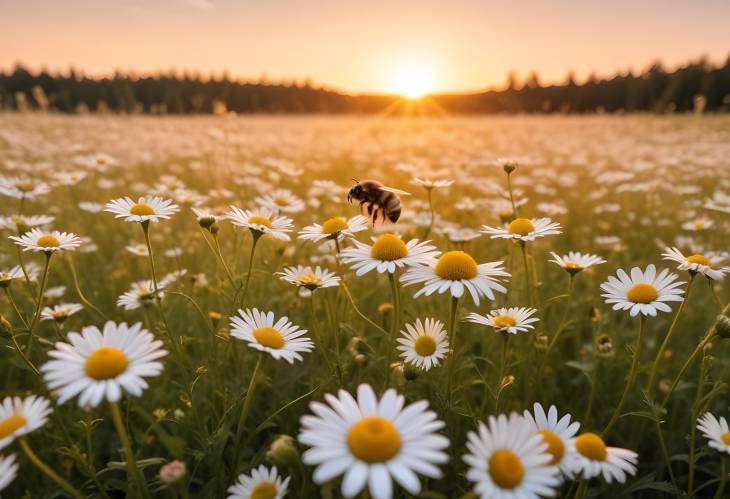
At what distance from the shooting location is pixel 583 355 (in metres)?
3.06

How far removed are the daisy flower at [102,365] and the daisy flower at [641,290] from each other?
148 cm

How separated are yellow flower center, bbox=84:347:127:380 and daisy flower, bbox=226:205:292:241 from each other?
2.55 ft

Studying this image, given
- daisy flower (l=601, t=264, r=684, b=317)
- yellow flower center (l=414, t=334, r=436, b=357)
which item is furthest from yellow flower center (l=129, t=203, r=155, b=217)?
daisy flower (l=601, t=264, r=684, b=317)

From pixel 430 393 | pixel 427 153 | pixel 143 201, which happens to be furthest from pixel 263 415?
pixel 427 153

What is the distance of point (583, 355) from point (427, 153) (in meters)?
8.09

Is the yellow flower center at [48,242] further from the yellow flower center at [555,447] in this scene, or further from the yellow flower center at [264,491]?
the yellow flower center at [555,447]

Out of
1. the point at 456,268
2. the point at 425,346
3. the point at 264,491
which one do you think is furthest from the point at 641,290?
the point at 264,491

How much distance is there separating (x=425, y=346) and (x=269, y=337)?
575mm

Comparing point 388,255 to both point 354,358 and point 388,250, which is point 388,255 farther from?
point 354,358

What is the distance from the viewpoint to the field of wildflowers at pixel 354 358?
117cm

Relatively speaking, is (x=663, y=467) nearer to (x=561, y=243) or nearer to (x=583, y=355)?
(x=583, y=355)

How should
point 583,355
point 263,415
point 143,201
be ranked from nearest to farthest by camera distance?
point 143,201, point 263,415, point 583,355

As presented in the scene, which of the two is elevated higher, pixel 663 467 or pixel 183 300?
pixel 183 300

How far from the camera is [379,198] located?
2.74 meters
